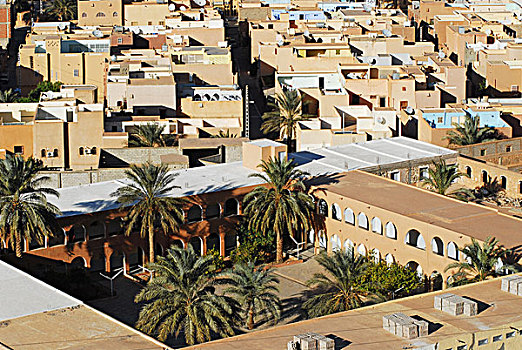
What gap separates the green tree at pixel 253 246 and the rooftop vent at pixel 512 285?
15354 millimetres

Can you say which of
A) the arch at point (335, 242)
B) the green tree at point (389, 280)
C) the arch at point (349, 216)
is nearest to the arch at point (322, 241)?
the arch at point (335, 242)

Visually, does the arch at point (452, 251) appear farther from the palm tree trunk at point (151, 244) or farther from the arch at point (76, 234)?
the arch at point (76, 234)

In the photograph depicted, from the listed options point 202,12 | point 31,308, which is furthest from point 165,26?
point 31,308

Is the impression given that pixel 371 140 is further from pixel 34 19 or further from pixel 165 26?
pixel 34 19

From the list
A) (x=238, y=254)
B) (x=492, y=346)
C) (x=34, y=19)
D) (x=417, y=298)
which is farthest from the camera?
(x=34, y=19)

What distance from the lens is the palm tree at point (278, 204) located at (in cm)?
5353

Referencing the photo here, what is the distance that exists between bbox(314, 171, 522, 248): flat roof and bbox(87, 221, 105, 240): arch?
10727 millimetres

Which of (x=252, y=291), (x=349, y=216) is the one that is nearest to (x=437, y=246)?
(x=349, y=216)

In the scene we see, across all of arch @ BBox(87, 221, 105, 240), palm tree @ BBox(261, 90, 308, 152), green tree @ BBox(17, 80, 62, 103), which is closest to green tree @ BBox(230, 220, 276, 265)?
arch @ BBox(87, 221, 105, 240)

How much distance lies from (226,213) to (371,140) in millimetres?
13920

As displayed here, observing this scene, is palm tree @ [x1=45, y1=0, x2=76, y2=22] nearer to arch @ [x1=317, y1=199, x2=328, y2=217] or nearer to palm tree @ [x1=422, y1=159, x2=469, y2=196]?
palm tree @ [x1=422, y1=159, x2=469, y2=196]

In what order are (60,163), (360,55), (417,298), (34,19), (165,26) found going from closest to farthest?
(417,298) < (60,163) < (360,55) < (165,26) < (34,19)

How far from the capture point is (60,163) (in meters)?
65.7

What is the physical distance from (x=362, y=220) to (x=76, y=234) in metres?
12.8
